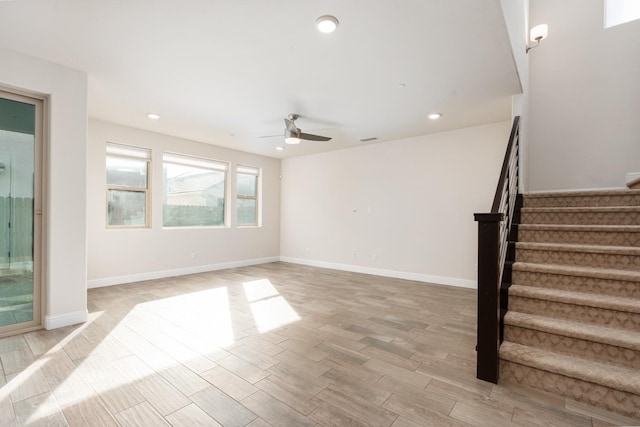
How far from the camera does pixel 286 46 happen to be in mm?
2588

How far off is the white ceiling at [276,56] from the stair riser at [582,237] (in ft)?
5.56

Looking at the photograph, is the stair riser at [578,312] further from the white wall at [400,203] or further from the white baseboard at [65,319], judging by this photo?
the white baseboard at [65,319]

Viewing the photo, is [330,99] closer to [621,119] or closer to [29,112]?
[29,112]

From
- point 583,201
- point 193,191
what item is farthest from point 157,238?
point 583,201

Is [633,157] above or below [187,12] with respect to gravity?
below

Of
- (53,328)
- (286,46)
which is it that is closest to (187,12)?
(286,46)

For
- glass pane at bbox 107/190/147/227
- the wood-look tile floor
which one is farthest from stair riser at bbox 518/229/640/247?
glass pane at bbox 107/190/147/227

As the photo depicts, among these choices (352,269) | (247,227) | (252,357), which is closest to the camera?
(252,357)

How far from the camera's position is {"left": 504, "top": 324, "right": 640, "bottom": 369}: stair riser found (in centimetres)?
186

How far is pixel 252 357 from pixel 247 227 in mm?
4755

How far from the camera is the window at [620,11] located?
12.8 feet

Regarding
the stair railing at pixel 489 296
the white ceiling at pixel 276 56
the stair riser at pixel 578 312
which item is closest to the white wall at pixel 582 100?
the white ceiling at pixel 276 56

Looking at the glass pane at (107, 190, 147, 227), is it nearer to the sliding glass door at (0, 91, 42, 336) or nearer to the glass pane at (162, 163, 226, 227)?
the glass pane at (162, 163, 226, 227)

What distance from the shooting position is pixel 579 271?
233 cm
